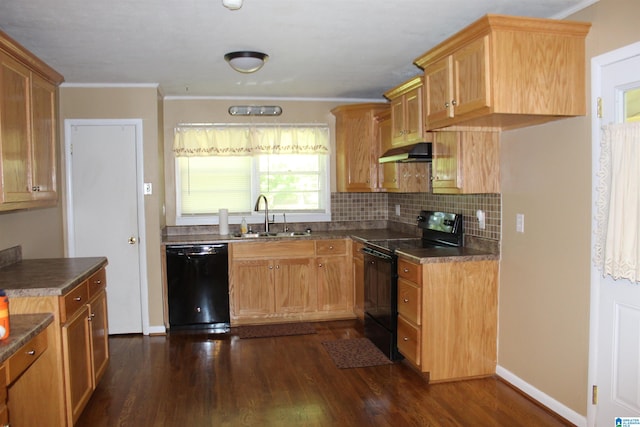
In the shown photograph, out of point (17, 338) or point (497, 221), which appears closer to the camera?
point (17, 338)

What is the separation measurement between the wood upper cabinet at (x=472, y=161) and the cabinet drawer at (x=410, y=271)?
2.01ft

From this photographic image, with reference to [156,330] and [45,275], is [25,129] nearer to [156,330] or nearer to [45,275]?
[45,275]

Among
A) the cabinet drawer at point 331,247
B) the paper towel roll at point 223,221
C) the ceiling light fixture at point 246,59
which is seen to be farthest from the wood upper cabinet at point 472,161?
the paper towel roll at point 223,221

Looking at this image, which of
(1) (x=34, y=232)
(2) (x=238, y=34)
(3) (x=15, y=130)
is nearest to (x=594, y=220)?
(2) (x=238, y=34)

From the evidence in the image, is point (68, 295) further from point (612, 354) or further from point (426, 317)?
point (612, 354)

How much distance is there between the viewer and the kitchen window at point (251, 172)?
17.6 ft

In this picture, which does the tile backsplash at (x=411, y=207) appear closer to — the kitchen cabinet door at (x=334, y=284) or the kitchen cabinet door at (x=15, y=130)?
the kitchen cabinet door at (x=334, y=284)

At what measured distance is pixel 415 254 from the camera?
3.64m

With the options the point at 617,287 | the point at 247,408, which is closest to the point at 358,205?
the point at 247,408

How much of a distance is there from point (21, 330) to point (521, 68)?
277 cm

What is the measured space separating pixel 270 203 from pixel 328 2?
10.2 ft

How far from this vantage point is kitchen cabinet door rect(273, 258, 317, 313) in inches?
199

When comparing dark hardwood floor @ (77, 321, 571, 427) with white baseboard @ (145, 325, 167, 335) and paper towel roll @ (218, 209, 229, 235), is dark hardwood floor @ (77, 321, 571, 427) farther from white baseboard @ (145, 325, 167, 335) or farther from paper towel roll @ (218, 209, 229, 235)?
paper towel roll @ (218, 209, 229, 235)

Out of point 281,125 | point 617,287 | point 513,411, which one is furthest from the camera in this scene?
point 281,125
